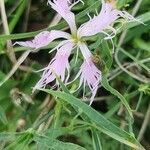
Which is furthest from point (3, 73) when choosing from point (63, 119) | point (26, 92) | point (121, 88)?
point (121, 88)

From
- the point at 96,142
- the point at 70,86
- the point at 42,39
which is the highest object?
the point at 42,39

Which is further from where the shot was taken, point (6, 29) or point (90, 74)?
point (6, 29)

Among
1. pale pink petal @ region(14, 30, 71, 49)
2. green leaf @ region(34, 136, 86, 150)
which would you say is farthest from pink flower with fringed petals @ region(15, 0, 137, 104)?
green leaf @ region(34, 136, 86, 150)

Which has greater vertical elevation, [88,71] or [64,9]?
[64,9]

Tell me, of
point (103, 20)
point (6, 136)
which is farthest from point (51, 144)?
point (103, 20)

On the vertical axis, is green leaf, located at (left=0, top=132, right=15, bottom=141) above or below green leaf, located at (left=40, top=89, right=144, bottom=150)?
above

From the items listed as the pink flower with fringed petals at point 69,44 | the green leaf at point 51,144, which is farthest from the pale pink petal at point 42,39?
the green leaf at point 51,144

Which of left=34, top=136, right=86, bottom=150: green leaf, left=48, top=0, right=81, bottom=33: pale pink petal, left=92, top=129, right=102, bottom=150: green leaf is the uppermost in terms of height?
left=48, top=0, right=81, bottom=33: pale pink petal

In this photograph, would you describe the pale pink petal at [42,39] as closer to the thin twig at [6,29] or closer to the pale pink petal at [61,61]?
the pale pink petal at [61,61]

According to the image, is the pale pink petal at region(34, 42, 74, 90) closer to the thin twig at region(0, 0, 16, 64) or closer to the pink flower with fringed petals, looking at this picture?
the pink flower with fringed petals

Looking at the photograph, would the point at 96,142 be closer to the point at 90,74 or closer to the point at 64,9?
the point at 90,74

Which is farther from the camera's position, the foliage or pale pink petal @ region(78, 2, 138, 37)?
the foliage
